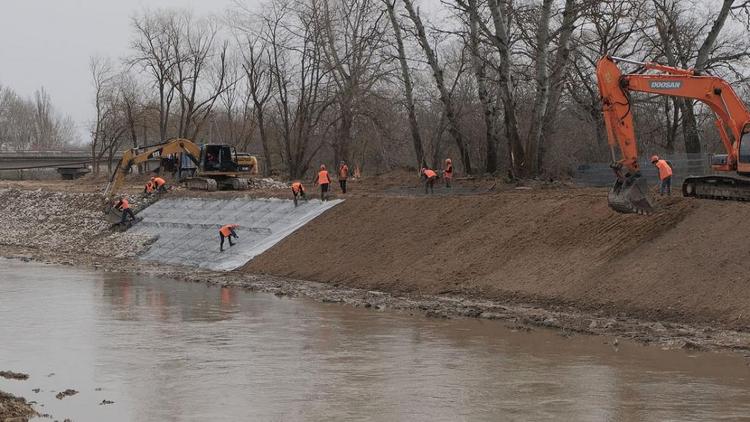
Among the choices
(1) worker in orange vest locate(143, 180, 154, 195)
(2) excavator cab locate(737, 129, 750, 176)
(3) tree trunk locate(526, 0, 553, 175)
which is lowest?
(1) worker in orange vest locate(143, 180, 154, 195)

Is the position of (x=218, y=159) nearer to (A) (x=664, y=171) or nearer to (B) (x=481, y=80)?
(B) (x=481, y=80)

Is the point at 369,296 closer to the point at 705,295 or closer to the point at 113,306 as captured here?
the point at 113,306

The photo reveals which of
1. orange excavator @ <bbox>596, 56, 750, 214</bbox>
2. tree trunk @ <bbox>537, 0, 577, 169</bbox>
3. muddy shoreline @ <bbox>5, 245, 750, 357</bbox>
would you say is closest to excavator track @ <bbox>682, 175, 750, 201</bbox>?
orange excavator @ <bbox>596, 56, 750, 214</bbox>

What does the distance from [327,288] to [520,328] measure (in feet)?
28.9

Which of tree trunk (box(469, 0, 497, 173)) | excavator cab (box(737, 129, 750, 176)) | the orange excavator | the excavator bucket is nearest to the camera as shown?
the excavator bucket

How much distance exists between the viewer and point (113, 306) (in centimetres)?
2394

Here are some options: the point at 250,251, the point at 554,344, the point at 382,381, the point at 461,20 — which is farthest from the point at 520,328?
the point at 461,20

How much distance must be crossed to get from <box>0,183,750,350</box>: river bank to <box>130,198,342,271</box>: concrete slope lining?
1.03 m

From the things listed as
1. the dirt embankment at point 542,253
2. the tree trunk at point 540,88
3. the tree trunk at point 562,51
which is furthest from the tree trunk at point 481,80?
the dirt embankment at point 542,253

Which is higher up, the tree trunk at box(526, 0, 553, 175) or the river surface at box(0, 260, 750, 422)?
the tree trunk at box(526, 0, 553, 175)

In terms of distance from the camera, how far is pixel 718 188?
81.5 ft

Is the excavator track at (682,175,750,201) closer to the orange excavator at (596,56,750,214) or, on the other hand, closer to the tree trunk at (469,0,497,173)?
the orange excavator at (596,56,750,214)

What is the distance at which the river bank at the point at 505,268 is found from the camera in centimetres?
1952

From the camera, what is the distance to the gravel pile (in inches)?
1634
